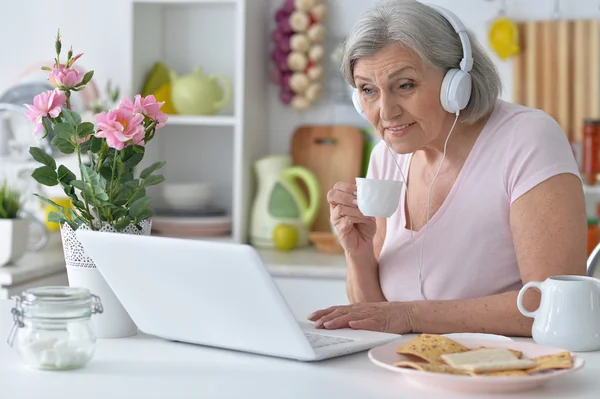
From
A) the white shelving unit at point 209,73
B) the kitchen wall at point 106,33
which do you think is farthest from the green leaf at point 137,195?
the kitchen wall at point 106,33

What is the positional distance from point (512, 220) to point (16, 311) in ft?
2.77

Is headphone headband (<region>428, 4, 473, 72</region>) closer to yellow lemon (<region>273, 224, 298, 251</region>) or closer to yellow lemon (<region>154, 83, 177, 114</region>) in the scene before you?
yellow lemon (<region>273, 224, 298, 251</region>)

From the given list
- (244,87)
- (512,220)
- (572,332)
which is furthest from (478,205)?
(244,87)

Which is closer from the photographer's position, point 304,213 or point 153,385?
point 153,385

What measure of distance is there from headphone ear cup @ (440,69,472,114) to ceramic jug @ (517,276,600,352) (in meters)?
0.46

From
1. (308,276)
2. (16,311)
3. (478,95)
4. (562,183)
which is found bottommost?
(308,276)

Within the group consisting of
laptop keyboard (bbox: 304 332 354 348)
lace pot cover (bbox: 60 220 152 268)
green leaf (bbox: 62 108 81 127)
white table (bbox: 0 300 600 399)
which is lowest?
white table (bbox: 0 300 600 399)

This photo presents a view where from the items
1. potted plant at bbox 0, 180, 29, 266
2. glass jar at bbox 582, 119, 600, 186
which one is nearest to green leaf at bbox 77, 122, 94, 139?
potted plant at bbox 0, 180, 29, 266

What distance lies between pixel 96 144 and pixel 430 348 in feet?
1.87

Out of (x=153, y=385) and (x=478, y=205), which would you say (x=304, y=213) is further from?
(x=153, y=385)

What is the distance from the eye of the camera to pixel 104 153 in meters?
1.39

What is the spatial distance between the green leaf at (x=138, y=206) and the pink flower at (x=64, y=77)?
20cm

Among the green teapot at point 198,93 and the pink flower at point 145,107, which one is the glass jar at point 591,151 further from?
the pink flower at point 145,107

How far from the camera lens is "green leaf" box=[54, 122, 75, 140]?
53.7 inches
